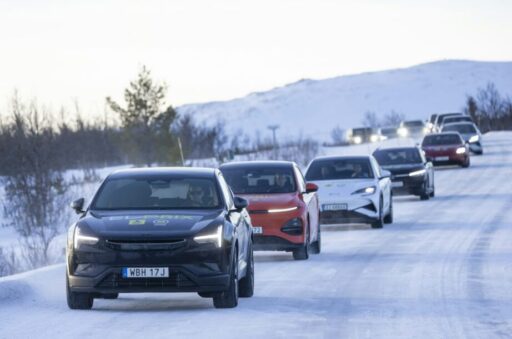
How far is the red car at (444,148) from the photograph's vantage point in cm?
5362

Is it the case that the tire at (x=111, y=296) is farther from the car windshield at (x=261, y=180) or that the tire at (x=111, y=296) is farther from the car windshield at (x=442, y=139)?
the car windshield at (x=442, y=139)

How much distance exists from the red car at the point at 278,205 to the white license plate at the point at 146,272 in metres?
7.17

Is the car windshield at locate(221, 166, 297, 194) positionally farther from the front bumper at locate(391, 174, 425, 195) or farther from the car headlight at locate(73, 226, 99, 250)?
the front bumper at locate(391, 174, 425, 195)

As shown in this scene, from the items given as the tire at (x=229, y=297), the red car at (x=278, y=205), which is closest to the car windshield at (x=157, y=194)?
the tire at (x=229, y=297)

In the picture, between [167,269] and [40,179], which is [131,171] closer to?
[167,269]

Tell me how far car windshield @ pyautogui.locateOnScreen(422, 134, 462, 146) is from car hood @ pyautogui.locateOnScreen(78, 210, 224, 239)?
4007cm

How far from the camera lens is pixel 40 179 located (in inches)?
A: 1916

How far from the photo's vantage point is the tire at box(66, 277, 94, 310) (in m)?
13.7

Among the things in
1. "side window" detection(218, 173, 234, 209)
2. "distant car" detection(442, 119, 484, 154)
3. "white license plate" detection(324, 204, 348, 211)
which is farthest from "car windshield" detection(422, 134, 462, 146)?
"side window" detection(218, 173, 234, 209)

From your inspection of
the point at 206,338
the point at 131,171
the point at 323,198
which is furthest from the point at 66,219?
the point at 206,338

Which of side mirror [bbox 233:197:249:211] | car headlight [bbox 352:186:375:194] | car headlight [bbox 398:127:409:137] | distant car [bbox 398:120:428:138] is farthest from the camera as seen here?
distant car [bbox 398:120:428:138]

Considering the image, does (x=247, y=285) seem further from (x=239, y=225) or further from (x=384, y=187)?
(x=384, y=187)

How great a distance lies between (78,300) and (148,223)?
3.53 ft

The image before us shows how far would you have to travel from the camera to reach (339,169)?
28.5m
